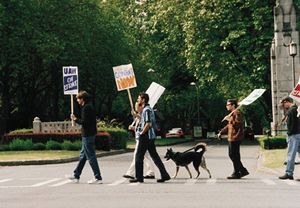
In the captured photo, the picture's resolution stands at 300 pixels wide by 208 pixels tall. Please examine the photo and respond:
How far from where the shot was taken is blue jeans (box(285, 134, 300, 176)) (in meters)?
14.6

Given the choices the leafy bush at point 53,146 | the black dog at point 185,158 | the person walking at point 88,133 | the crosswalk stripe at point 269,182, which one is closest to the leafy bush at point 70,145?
the leafy bush at point 53,146

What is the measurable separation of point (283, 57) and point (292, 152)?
21396 millimetres

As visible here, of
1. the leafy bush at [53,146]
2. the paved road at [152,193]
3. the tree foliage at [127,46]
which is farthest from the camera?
the tree foliage at [127,46]

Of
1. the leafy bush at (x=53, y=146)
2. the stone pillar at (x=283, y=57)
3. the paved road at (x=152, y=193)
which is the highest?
the stone pillar at (x=283, y=57)

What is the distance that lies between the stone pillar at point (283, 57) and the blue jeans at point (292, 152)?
66.7ft

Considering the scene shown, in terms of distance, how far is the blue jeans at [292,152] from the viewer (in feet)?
47.9

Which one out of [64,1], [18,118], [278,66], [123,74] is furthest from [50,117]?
[123,74]

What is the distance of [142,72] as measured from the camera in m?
58.4

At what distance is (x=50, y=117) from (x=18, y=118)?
179 inches

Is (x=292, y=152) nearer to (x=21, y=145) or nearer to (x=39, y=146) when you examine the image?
(x=39, y=146)

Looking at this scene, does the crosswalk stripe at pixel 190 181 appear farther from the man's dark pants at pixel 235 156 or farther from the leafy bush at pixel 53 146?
the leafy bush at pixel 53 146

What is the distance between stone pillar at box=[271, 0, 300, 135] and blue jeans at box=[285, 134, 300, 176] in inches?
800

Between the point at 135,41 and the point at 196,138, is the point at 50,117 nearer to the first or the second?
the point at 135,41

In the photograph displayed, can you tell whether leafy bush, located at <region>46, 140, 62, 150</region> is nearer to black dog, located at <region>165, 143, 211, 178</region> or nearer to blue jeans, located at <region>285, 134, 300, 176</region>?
black dog, located at <region>165, 143, 211, 178</region>
